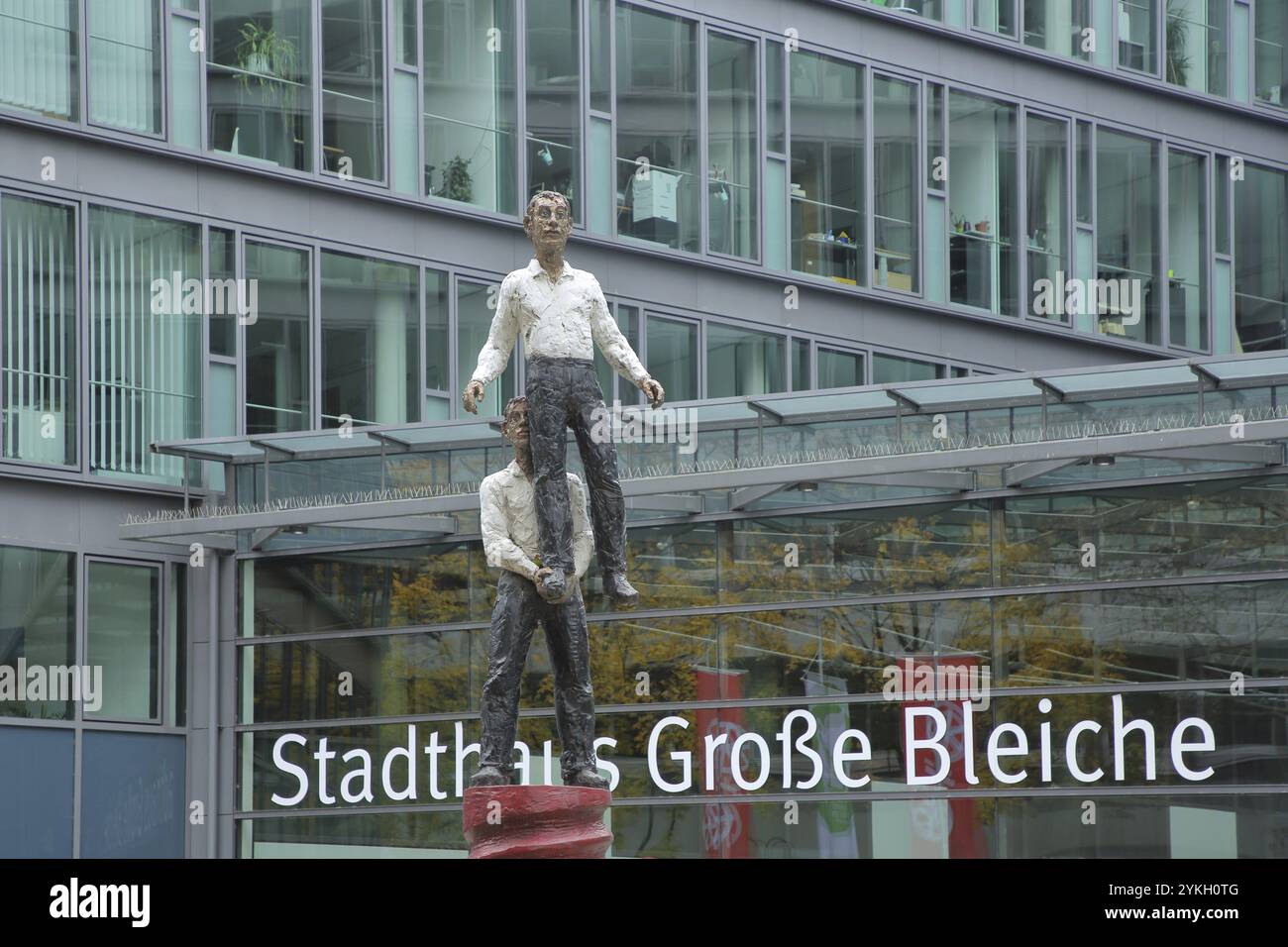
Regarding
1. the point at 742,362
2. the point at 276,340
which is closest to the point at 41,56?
the point at 276,340

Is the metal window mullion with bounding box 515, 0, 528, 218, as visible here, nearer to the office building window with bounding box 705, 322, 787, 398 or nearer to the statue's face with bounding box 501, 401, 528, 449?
the office building window with bounding box 705, 322, 787, 398

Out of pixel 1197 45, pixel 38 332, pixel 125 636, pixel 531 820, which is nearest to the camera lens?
pixel 531 820

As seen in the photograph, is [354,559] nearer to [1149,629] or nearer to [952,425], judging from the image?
[952,425]

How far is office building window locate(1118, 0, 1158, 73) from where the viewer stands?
3431 cm

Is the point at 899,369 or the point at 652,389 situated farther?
the point at 899,369

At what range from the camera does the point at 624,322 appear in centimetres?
3027

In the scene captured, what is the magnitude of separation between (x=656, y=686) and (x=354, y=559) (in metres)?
3.93

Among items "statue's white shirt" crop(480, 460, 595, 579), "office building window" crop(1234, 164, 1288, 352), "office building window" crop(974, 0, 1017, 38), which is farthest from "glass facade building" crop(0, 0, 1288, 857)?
"statue's white shirt" crop(480, 460, 595, 579)

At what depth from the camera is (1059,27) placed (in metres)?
33.9
